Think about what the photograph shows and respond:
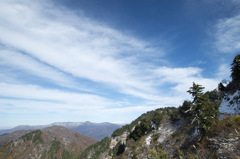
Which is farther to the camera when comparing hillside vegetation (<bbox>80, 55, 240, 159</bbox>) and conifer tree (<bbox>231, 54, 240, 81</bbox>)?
conifer tree (<bbox>231, 54, 240, 81</bbox>)

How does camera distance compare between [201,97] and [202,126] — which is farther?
[201,97]

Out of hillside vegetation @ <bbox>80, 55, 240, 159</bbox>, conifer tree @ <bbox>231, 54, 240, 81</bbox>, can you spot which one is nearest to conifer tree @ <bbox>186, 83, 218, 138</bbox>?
hillside vegetation @ <bbox>80, 55, 240, 159</bbox>

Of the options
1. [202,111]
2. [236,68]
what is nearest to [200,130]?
[202,111]

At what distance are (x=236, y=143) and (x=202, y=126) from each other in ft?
45.2

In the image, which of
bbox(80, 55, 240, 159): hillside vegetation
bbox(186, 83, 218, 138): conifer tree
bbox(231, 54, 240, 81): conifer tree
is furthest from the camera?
bbox(231, 54, 240, 81): conifer tree

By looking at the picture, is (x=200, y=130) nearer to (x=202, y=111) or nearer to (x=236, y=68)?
(x=202, y=111)

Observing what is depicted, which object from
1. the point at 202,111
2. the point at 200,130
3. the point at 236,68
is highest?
the point at 236,68

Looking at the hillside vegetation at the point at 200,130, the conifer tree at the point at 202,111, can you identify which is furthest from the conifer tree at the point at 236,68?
the conifer tree at the point at 202,111

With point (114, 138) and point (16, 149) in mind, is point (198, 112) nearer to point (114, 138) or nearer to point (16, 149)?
point (114, 138)

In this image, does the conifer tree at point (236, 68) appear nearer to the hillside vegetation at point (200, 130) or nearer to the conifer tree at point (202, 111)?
the hillside vegetation at point (200, 130)

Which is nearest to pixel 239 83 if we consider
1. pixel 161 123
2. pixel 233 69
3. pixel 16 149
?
pixel 233 69

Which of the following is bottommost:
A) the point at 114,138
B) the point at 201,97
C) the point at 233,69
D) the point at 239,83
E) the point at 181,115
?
the point at 114,138

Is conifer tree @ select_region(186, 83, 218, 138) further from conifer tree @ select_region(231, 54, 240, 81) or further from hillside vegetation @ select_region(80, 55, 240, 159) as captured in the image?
conifer tree @ select_region(231, 54, 240, 81)

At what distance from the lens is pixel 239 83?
37750 mm
